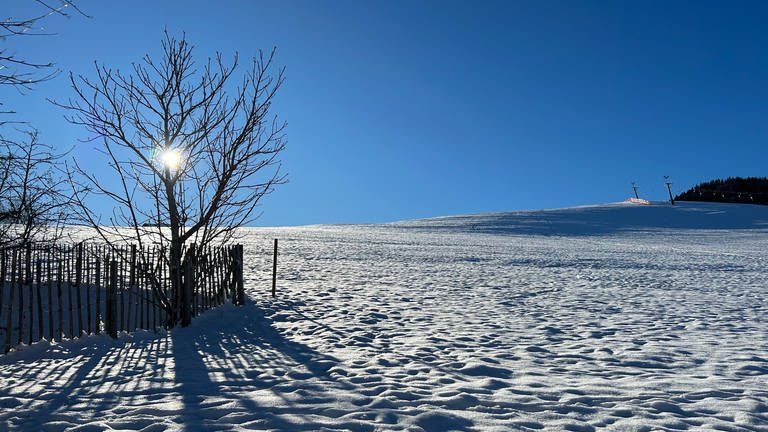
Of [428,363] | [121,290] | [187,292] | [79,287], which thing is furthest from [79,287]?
[428,363]

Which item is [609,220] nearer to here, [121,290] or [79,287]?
[121,290]

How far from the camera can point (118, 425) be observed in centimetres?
386

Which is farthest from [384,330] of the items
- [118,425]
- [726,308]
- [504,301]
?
[726,308]

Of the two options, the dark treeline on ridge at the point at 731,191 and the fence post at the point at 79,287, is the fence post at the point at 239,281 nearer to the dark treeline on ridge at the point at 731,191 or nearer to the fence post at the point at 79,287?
the fence post at the point at 79,287

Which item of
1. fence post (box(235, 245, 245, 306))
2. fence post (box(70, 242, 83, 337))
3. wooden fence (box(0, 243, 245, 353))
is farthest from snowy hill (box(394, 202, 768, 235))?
fence post (box(70, 242, 83, 337))

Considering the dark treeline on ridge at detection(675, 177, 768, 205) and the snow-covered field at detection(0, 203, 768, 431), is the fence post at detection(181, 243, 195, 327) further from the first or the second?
the dark treeline on ridge at detection(675, 177, 768, 205)

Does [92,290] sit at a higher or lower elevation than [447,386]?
higher

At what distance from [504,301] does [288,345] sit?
5157 mm

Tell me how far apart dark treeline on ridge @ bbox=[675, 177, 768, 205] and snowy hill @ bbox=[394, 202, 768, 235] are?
684 inches

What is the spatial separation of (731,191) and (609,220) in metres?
41.5

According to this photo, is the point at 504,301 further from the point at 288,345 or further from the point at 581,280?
the point at 288,345

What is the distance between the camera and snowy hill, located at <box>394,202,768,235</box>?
37.9 meters

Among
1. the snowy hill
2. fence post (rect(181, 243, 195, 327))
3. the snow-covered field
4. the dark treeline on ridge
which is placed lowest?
the snow-covered field

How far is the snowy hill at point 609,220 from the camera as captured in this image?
1494 inches
